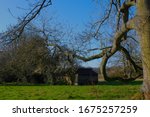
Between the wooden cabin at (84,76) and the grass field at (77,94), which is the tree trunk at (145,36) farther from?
the wooden cabin at (84,76)

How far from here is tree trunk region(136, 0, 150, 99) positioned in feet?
37.6

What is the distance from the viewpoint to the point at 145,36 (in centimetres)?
1157

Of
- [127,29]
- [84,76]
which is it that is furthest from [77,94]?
[84,76]

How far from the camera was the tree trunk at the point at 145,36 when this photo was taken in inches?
452

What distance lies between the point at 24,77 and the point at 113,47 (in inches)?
1346

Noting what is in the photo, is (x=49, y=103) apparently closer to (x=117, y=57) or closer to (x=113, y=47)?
(x=113, y=47)

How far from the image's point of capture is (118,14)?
515 inches

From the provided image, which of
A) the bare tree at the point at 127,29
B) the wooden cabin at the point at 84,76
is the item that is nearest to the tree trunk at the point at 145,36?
the bare tree at the point at 127,29

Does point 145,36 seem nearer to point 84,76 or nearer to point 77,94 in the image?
point 77,94

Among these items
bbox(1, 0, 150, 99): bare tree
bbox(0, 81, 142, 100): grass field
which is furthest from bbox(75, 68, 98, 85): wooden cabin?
bbox(1, 0, 150, 99): bare tree

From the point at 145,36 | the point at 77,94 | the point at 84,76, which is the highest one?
the point at 145,36

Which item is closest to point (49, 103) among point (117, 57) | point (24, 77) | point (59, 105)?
point (59, 105)

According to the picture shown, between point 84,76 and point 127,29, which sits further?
point 84,76

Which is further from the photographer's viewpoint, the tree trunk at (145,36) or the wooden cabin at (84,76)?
the wooden cabin at (84,76)
